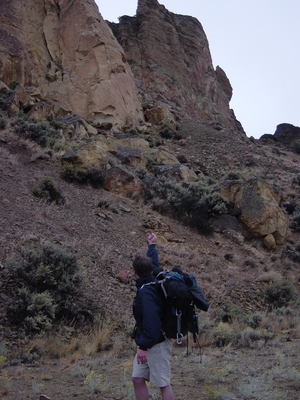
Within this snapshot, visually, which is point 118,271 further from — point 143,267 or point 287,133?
point 287,133

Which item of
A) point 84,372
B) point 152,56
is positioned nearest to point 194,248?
point 84,372

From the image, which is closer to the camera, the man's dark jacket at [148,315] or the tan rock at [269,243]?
the man's dark jacket at [148,315]

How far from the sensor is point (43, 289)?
272 inches

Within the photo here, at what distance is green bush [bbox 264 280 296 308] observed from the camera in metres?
10.3

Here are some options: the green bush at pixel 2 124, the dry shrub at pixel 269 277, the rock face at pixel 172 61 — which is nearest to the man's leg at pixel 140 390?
the dry shrub at pixel 269 277

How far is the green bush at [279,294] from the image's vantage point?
33.8 feet

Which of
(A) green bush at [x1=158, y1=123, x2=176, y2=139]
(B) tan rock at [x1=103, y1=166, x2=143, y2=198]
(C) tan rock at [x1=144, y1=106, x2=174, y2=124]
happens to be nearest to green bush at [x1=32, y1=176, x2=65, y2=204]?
(B) tan rock at [x1=103, y1=166, x2=143, y2=198]

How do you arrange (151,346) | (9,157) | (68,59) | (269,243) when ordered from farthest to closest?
(68,59) → (269,243) → (9,157) → (151,346)

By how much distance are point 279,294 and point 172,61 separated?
39.0 meters

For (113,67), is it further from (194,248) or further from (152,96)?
(194,248)

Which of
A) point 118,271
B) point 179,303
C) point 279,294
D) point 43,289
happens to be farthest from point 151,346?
point 279,294

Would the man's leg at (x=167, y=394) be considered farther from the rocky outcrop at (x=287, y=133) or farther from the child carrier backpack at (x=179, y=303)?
the rocky outcrop at (x=287, y=133)

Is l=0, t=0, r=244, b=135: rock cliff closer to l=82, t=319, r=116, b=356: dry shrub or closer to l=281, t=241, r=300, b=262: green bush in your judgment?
l=281, t=241, r=300, b=262: green bush

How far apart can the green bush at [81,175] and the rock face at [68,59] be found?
11561 mm
